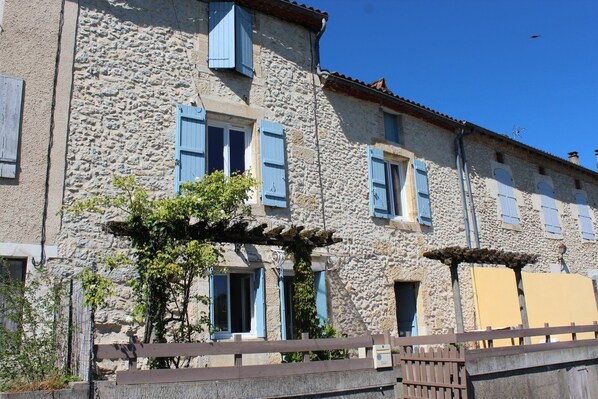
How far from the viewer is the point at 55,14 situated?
734 centimetres

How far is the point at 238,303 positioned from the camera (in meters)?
8.14

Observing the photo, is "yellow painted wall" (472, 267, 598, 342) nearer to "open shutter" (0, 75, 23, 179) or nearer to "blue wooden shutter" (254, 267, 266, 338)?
"blue wooden shutter" (254, 267, 266, 338)

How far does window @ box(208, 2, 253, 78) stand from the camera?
8.53 meters

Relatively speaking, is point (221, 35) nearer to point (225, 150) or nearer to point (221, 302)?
point (225, 150)

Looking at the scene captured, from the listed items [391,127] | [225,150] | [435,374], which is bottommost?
[435,374]

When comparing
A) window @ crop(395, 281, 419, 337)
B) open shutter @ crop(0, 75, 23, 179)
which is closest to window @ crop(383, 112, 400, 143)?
window @ crop(395, 281, 419, 337)

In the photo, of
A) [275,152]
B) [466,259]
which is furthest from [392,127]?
[275,152]

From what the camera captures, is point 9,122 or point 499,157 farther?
point 499,157

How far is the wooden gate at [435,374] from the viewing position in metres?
6.61

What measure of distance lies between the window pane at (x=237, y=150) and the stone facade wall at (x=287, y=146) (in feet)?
0.83

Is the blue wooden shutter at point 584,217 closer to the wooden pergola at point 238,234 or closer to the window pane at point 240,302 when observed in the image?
the wooden pergola at point 238,234

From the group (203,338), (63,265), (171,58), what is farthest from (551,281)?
(63,265)

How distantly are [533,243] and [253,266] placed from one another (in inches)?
322

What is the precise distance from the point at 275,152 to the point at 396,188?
3.11 metres
